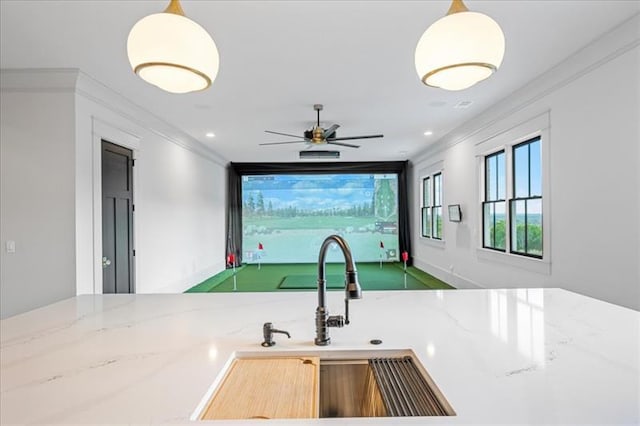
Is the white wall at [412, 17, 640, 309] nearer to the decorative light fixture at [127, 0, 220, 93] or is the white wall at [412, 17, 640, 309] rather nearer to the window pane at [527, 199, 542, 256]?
the window pane at [527, 199, 542, 256]

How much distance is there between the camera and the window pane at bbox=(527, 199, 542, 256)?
411 cm

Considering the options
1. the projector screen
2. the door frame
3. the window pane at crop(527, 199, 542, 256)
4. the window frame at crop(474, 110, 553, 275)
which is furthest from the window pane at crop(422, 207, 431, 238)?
the door frame

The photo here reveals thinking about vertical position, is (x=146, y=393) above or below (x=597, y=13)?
below

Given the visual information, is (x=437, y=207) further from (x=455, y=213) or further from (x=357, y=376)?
(x=357, y=376)

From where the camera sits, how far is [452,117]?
5.43 metres

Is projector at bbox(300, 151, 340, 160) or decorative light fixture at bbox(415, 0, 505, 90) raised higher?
projector at bbox(300, 151, 340, 160)

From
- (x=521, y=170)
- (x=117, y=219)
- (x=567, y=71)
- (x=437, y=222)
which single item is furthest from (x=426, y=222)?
(x=117, y=219)

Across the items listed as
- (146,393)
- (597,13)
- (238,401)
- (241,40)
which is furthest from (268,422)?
(597,13)

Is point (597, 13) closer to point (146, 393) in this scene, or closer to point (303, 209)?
point (146, 393)

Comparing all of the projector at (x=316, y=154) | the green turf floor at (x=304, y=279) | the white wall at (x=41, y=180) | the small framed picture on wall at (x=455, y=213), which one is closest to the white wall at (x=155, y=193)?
the white wall at (x=41, y=180)

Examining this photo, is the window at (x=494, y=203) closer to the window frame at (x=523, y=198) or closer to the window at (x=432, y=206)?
the window frame at (x=523, y=198)

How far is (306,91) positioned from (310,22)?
150cm

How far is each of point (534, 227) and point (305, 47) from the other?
322 centimetres

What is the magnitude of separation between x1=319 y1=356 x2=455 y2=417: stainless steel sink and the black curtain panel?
860 centimetres
